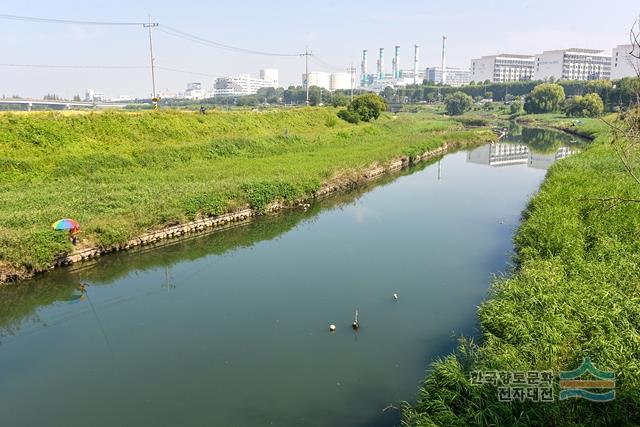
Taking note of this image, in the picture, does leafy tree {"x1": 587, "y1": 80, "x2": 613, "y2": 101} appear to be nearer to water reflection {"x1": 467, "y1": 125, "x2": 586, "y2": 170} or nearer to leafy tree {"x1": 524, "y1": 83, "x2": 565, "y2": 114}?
leafy tree {"x1": 524, "y1": 83, "x2": 565, "y2": 114}

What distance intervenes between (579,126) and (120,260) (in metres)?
52.7

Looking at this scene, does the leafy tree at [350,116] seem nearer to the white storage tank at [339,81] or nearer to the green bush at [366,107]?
the green bush at [366,107]

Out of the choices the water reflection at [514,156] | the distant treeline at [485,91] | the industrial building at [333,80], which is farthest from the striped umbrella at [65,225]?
the industrial building at [333,80]

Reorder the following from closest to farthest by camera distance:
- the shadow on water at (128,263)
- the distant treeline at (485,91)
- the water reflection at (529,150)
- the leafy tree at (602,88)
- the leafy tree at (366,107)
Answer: the shadow on water at (128,263), the water reflection at (529,150), the leafy tree at (366,107), the leafy tree at (602,88), the distant treeline at (485,91)

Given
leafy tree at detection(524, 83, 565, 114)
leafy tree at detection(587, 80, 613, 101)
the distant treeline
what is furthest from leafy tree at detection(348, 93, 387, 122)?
the distant treeline

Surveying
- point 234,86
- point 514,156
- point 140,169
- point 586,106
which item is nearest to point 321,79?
Answer: point 234,86

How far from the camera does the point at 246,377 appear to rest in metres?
8.07

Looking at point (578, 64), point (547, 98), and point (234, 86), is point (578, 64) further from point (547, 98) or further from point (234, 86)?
point (234, 86)

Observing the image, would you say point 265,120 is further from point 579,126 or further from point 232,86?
point 232,86

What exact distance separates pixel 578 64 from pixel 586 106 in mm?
75816

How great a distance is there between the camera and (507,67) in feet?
442

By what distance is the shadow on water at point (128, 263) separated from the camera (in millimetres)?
11047

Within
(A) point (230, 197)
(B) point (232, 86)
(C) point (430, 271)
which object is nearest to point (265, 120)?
(A) point (230, 197)

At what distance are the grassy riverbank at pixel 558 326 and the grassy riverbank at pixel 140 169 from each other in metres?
10.0
